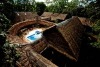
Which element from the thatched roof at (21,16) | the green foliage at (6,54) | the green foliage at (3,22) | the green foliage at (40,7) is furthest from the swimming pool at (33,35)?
the green foliage at (40,7)

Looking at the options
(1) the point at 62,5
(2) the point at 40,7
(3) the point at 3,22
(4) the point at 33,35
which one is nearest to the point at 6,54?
(3) the point at 3,22

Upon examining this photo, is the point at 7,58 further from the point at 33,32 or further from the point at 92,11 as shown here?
the point at 33,32

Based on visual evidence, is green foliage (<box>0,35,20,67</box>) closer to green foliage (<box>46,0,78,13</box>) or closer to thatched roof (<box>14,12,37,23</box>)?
thatched roof (<box>14,12,37,23</box>)

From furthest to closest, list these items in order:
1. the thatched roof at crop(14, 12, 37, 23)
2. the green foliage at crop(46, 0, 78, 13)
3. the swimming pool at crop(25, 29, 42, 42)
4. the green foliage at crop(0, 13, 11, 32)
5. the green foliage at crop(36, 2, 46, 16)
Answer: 1. the green foliage at crop(36, 2, 46, 16)
2. the green foliage at crop(46, 0, 78, 13)
3. the thatched roof at crop(14, 12, 37, 23)
4. the swimming pool at crop(25, 29, 42, 42)
5. the green foliage at crop(0, 13, 11, 32)

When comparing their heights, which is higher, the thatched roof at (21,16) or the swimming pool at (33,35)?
the swimming pool at (33,35)

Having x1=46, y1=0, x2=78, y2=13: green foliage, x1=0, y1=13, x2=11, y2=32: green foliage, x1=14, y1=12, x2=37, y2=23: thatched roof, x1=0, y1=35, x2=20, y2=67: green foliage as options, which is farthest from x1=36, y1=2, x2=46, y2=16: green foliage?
x1=0, y1=13, x2=11, y2=32: green foliage

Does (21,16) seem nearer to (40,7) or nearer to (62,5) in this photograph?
(62,5)

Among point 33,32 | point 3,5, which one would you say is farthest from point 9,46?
point 33,32

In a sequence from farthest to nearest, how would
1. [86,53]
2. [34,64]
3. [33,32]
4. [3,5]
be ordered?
1. [33,32]
2. [86,53]
3. [34,64]
4. [3,5]

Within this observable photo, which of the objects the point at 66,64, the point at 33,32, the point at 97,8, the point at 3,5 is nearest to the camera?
the point at 3,5

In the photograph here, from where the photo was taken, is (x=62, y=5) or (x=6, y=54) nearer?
(x=6, y=54)

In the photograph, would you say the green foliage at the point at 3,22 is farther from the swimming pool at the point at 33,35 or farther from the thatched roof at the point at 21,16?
the thatched roof at the point at 21,16
